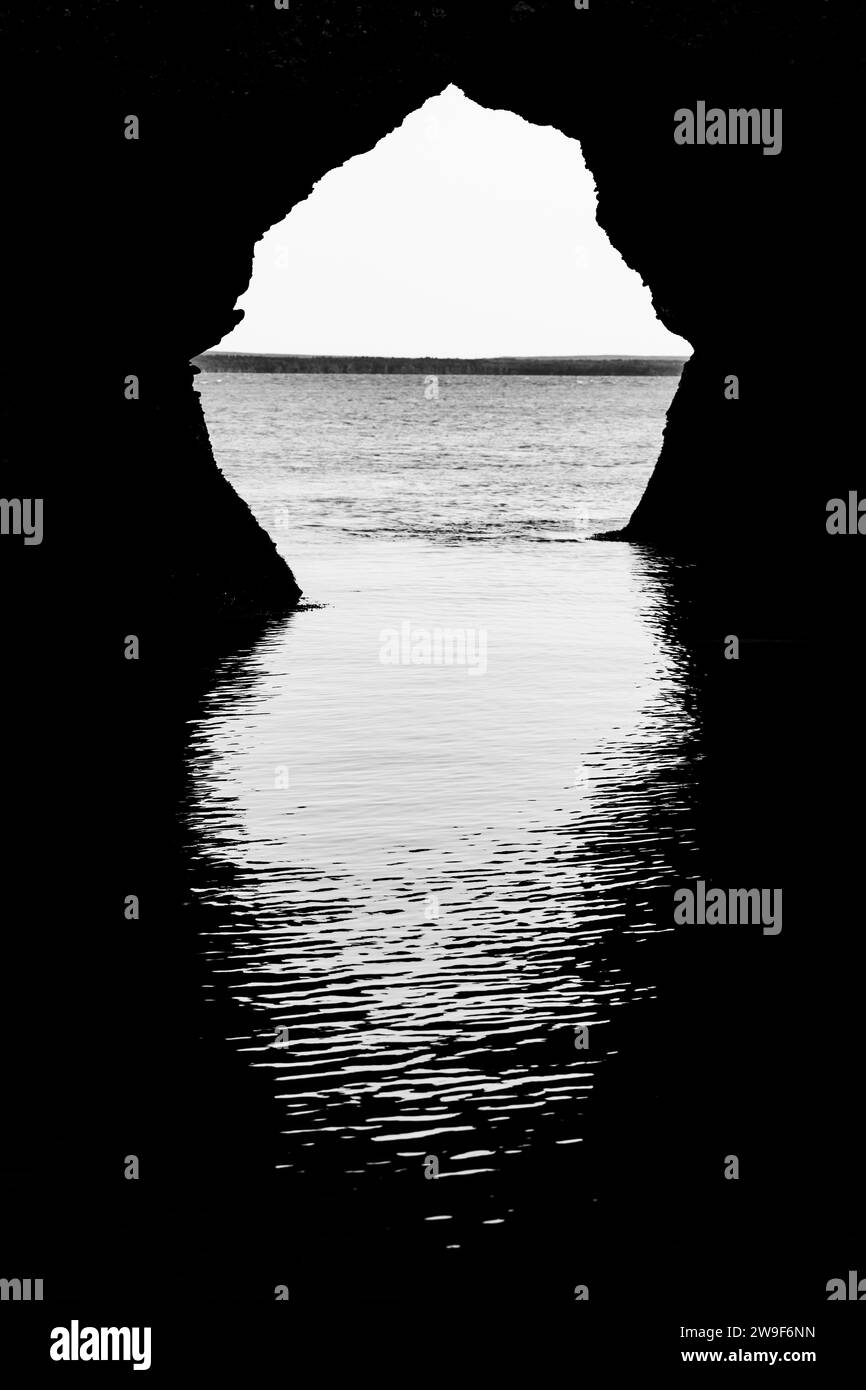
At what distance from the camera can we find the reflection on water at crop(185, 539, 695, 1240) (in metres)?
8.65

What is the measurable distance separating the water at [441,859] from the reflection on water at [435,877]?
24 mm

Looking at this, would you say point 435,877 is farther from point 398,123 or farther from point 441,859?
point 398,123

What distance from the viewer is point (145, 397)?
2406cm

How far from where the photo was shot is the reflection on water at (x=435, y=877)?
865 centimetres

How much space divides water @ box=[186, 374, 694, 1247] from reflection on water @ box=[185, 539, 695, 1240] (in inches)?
1.0

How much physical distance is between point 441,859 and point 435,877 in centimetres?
47

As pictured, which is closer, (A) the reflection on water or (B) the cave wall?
(A) the reflection on water

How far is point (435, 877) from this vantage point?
12367 millimetres

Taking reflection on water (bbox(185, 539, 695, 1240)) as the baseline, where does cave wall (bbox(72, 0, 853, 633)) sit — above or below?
above

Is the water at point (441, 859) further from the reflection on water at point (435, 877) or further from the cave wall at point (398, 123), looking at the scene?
the cave wall at point (398, 123)

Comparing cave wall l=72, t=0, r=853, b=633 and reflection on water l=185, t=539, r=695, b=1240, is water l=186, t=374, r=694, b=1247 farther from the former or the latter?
cave wall l=72, t=0, r=853, b=633

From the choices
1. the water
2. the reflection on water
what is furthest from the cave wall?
the reflection on water
